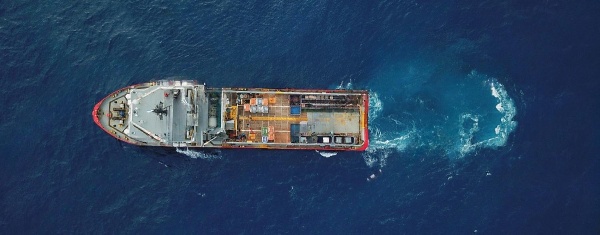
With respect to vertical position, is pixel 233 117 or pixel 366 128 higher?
pixel 233 117

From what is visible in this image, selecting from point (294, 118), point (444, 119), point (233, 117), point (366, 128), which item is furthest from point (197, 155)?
point (444, 119)

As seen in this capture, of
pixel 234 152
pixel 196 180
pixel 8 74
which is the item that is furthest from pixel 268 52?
pixel 8 74

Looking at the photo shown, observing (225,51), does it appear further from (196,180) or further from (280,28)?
(196,180)

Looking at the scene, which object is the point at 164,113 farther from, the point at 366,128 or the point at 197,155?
the point at 366,128

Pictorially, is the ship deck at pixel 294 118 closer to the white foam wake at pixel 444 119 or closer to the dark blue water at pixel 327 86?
the dark blue water at pixel 327 86

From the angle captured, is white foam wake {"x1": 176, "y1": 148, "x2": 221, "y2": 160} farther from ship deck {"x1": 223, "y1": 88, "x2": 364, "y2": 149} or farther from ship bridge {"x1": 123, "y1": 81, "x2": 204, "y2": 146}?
ship deck {"x1": 223, "y1": 88, "x2": 364, "y2": 149}

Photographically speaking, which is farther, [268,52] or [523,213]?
[268,52]

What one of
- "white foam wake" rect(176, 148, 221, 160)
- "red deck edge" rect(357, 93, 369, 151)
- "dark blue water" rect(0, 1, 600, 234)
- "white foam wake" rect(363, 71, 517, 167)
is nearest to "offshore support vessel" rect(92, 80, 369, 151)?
"red deck edge" rect(357, 93, 369, 151)
